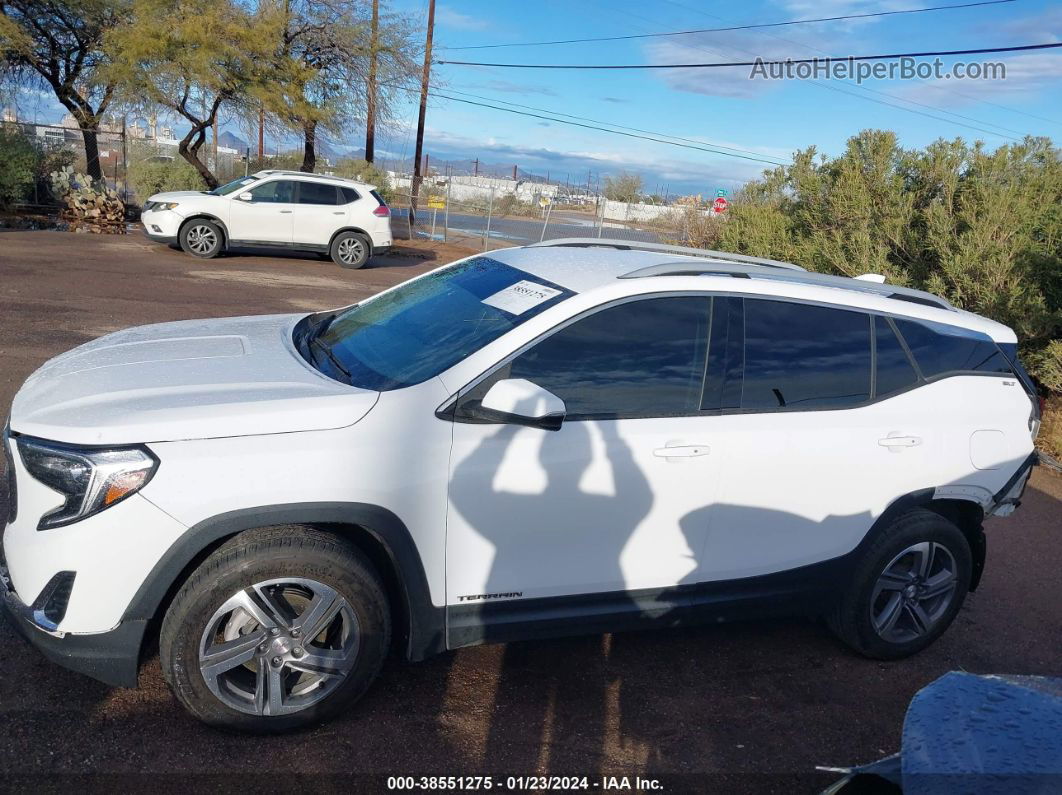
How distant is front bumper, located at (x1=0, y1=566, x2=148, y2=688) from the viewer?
2934mm

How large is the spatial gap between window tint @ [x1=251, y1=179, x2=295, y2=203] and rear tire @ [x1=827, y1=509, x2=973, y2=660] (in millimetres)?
15086

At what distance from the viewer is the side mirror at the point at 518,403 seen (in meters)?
3.15

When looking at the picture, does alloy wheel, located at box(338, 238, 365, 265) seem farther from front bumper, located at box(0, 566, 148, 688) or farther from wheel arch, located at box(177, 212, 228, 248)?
front bumper, located at box(0, 566, 148, 688)

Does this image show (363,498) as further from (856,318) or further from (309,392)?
(856,318)

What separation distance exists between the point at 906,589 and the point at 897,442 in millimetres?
758

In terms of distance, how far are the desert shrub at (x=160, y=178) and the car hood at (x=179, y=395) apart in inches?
825

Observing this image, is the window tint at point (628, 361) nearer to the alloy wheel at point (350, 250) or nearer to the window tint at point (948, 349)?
the window tint at point (948, 349)

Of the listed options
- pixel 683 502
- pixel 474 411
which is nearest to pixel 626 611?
pixel 683 502

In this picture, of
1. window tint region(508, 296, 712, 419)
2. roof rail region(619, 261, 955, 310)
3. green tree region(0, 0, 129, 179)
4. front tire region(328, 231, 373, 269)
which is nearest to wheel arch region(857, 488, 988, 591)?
roof rail region(619, 261, 955, 310)

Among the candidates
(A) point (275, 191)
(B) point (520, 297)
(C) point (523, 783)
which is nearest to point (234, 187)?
(A) point (275, 191)

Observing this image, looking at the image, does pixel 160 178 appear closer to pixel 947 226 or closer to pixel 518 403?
pixel 947 226

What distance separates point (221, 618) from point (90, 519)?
1.80 feet

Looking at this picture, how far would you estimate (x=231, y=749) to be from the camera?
3148 mm

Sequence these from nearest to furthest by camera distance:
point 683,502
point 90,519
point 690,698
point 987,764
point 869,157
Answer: point 987,764
point 90,519
point 683,502
point 690,698
point 869,157
